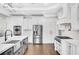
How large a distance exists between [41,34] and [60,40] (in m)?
0.64

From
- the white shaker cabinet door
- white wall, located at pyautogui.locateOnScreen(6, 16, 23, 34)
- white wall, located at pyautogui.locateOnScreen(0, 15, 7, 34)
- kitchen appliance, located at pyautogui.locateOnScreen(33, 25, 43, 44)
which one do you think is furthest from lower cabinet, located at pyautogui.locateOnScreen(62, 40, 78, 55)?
white wall, located at pyautogui.locateOnScreen(0, 15, 7, 34)

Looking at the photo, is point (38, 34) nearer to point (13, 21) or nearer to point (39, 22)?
point (39, 22)

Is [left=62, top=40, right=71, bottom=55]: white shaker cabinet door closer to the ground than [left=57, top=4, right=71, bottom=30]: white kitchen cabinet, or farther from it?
closer to the ground

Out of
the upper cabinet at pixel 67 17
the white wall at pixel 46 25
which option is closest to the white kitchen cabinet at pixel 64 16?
the upper cabinet at pixel 67 17

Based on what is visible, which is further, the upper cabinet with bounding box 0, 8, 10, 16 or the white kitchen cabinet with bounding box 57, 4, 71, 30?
the white kitchen cabinet with bounding box 57, 4, 71, 30

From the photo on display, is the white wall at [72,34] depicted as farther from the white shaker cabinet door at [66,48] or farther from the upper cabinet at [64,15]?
the white shaker cabinet door at [66,48]

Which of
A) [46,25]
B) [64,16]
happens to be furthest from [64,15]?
[46,25]

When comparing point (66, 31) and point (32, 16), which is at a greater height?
point (32, 16)

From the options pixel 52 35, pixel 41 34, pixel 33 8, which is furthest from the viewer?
pixel 41 34

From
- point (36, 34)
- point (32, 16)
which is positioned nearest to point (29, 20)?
point (32, 16)

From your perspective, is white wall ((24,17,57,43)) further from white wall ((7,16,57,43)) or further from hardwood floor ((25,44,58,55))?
hardwood floor ((25,44,58,55))

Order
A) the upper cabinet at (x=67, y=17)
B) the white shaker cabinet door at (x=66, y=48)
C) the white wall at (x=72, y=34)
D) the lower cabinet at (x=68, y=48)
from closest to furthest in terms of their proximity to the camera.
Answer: the lower cabinet at (x=68, y=48), the white shaker cabinet door at (x=66, y=48), the upper cabinet at (x=67, y=17), the white wall at (x=72, y=34)

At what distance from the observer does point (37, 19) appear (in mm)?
3482

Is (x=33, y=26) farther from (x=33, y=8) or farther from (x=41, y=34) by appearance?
(x=33, y=8)
